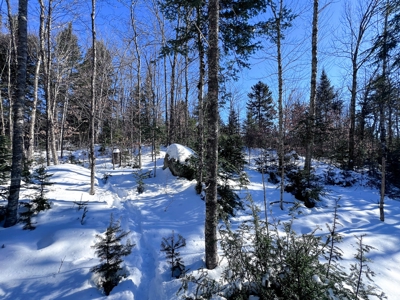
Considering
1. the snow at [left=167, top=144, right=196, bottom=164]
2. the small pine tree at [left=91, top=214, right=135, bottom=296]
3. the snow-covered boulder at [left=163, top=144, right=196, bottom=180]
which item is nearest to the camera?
the small pine tree at [left=91, top=214, right=135, bottom=296]

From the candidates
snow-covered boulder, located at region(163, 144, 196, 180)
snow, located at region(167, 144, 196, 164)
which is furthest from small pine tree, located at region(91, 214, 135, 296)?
snow, located at region(167, 144, 196, 164)

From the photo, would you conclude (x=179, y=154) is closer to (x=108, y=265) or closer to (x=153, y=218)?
(x=153, y=218)

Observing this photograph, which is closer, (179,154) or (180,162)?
(180,162)

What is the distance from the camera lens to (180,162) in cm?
830

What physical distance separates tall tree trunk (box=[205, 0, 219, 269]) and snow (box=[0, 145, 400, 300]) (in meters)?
0.49

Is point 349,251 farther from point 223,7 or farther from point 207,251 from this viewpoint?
point 223,7

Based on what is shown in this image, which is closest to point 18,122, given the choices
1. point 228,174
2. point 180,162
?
point 180,162

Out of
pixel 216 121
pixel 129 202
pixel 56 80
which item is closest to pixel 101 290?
pixel 216 121

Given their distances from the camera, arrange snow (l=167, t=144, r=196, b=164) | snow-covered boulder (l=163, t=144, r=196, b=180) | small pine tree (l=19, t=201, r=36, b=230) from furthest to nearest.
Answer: snow (l=167, t=144, r=196, b=164), snow-covered boulder (l=163, t=144, r=196, b=180), small pine tree (l=19, t=201, r=36, b=230)

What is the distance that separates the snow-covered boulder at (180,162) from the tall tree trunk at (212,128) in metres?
4.99

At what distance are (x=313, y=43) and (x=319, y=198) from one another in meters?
7.03

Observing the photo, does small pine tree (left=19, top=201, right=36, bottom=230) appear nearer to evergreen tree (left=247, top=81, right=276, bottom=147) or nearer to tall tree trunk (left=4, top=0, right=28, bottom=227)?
tall tree trunk (left=4, top=0, right=28, bottom=227)

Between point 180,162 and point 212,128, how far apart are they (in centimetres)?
549

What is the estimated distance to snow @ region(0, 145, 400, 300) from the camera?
275 cm
